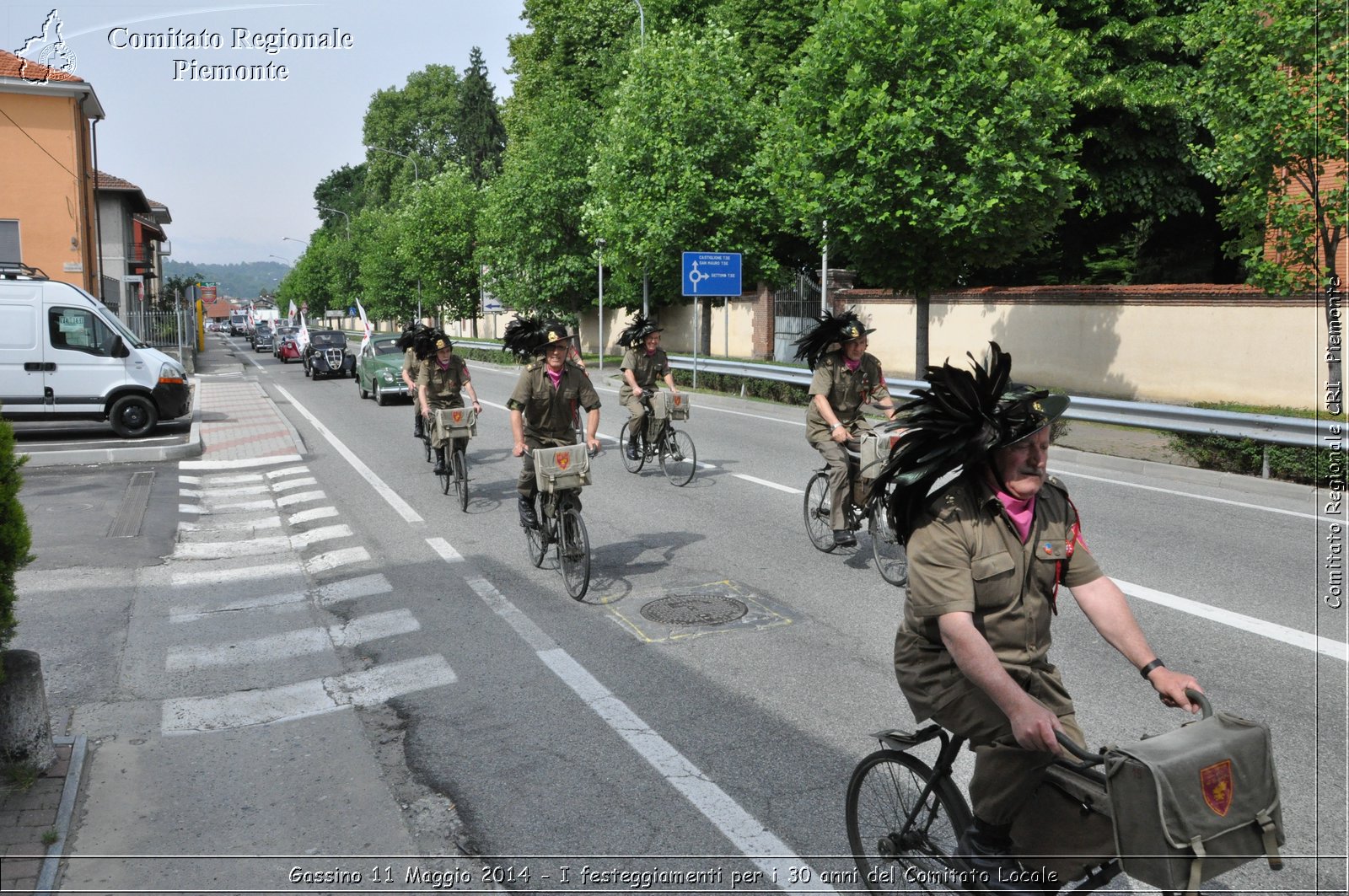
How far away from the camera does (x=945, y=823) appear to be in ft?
10.6

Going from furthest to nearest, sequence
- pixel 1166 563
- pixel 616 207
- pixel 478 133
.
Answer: pixel 478 133 < pixel 616 207 < pixel 1166 563

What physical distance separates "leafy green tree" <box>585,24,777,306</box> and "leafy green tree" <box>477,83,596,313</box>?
6.71 metres

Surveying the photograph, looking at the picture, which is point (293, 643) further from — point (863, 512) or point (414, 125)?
point (414, 125)

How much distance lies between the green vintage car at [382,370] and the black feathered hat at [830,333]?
16.9m

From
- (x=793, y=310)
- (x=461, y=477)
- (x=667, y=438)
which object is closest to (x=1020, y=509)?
(x=461, y=477)

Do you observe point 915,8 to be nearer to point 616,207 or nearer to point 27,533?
point 616,207

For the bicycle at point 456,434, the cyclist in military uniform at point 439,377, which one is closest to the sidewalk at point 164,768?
the bicycle at point 456,434

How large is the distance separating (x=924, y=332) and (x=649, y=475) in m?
10.4

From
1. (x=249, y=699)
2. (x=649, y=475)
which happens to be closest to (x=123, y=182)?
(x=649, y=475)

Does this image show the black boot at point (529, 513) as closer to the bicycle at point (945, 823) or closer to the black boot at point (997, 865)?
the bicycle at point (945, 823)

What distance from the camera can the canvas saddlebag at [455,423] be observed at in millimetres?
11609

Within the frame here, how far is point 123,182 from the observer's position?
50.3m

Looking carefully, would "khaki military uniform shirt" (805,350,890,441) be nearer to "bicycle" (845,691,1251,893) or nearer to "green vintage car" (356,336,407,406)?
"bicycle" (845,691,1251,893)

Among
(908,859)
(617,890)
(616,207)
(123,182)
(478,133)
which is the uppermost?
(478,133)
